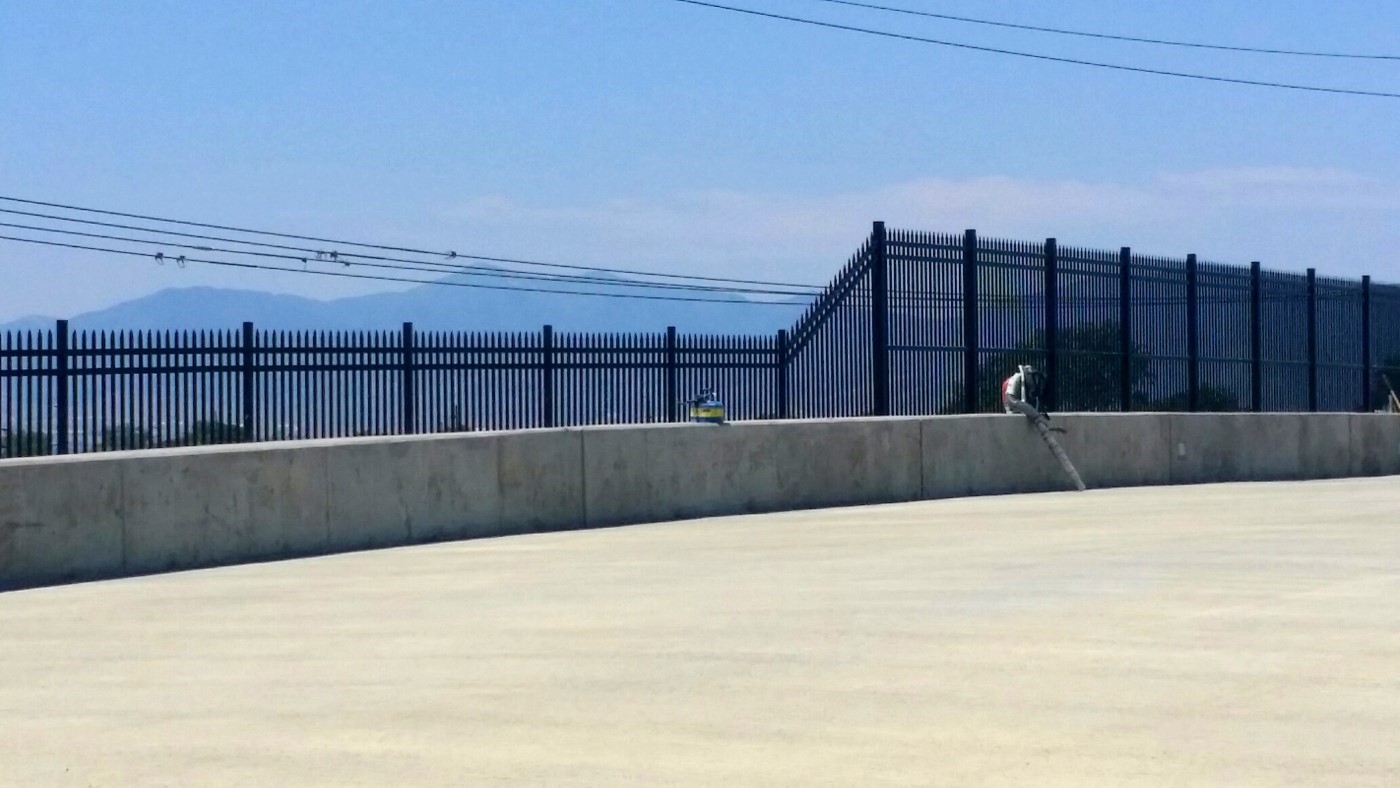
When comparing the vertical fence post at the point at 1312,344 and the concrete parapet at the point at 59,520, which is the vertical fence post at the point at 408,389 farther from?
the vertical fence post at the point at 1312,344

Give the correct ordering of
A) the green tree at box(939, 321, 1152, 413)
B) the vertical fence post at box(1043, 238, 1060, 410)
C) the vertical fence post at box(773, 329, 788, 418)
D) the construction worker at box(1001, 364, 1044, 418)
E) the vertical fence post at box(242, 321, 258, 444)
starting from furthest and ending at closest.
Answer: the vertical fence post at box(1043, 238, 1060, 410)
the green tree at box(939, 321, 1152, 413)
the construction worker at box(1001, 364, 1044, 418)
the vertical fence post at box(773, 329, 788, 418)
the vertical fence post at box(242, 321, 258, 444)

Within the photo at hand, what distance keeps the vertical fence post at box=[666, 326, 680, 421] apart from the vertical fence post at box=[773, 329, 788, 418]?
1.70 meters

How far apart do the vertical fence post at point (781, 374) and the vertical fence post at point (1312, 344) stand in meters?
13.4

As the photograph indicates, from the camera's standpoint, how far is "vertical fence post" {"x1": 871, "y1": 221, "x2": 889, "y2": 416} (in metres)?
23.3

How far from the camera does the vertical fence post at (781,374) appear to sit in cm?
2222

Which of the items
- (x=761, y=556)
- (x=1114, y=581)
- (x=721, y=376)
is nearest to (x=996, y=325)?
(x=721, y=376)

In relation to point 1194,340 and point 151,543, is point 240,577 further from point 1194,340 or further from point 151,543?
point 1194,340

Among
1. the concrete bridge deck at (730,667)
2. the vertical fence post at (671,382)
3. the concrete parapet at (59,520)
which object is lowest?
the concrete bridge deck at (730,667)

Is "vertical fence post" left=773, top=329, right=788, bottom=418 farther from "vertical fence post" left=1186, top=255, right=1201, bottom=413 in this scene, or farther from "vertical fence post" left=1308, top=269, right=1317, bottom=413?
"vertical fence post" left=1308, top=269, right=1317, bottom=413

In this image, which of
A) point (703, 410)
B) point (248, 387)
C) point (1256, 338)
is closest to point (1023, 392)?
point (703, 410)

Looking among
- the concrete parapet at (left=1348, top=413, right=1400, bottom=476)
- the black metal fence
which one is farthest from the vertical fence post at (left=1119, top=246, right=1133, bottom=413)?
the concrete parapet at (left=1348, top=413, right=1400, bottom=476)

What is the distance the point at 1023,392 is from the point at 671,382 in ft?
19.6

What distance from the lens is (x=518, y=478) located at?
18.8 meters

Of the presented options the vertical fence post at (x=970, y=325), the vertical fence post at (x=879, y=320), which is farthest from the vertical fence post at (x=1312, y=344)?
the vertical fence post at (x=879, y=320)
